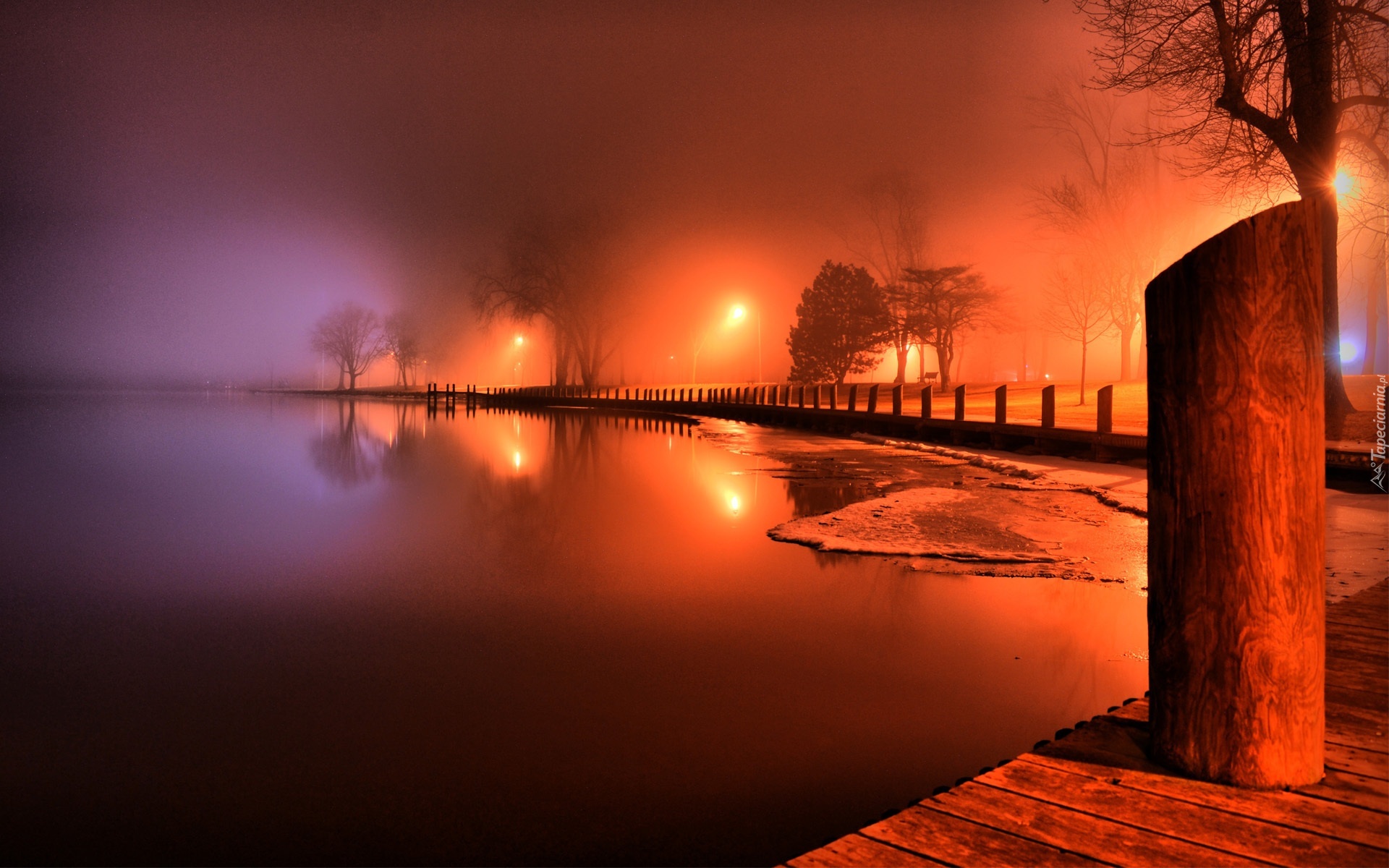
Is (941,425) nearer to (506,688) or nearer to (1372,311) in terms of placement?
(506,688)

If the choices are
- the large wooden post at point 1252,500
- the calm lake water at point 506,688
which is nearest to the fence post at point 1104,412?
the calm lake water at point 506,688

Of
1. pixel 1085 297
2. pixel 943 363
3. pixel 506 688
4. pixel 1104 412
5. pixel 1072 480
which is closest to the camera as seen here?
pixel 506 688

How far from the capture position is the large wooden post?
8.41 ft

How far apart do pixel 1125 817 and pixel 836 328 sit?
2175 inches

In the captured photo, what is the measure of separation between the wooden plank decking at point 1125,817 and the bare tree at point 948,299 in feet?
141

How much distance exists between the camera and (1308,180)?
1546 centimetres

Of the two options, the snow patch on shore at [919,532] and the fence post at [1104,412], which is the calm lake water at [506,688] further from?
the fence post at [1104,412]

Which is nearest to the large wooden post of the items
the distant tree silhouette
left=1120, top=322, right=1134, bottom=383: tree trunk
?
left=1120, top=322, right=1134, bottom=383: tree trunk

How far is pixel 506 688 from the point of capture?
4.78 metres

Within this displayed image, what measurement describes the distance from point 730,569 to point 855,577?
3.76 ft

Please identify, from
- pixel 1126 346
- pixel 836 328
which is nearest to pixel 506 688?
pixel 1126 346

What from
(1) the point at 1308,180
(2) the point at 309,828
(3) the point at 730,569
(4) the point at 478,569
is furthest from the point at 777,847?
(1) the point at 1308,180

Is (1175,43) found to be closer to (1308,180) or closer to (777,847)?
(1308,180)

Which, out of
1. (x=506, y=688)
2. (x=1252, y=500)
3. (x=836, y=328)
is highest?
(x=836, y=328)
